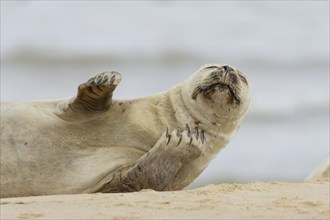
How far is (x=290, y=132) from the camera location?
A: 11.9 m

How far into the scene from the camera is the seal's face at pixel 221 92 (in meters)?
6.04

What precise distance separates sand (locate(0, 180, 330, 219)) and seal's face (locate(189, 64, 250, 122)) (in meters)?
1.08

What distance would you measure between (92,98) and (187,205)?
1.71m

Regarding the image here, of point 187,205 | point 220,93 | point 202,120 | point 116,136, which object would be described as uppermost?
point 220,93

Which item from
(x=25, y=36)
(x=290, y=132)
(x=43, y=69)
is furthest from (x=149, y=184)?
(x=25, y=36)

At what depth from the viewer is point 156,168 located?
5.61 m

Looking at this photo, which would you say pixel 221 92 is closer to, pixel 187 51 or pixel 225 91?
pixel 225 91

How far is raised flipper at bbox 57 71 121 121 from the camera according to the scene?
5.76 m

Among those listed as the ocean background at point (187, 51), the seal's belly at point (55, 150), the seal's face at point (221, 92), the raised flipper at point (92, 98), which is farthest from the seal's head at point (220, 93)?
the ocean background at point (187, 51)

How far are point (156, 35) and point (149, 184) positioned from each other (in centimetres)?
1081

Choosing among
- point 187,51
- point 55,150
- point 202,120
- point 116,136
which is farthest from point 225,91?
point 187,51

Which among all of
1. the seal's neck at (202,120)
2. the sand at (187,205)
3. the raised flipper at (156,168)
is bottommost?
the sand at (187,205)

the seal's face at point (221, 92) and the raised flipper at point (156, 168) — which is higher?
the seal's face at point (221, 92)

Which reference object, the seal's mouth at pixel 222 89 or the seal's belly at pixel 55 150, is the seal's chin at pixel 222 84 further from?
the seal's belly at pixel 55 150
